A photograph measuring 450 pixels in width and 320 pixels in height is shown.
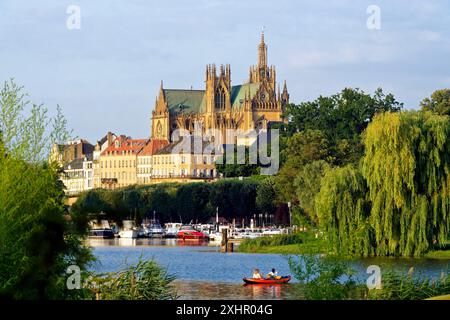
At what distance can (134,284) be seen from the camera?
109ft

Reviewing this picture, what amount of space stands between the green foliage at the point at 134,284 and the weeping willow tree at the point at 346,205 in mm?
19873

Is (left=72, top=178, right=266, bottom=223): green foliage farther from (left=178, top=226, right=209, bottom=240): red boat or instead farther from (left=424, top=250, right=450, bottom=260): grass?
(left=424, top=250, right=450, bottom=260): grass

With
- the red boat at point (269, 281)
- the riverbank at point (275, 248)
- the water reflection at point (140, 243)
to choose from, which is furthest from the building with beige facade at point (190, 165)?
the red boat at point (269, 281)

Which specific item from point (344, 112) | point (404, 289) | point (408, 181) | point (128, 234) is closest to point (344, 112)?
point (344, 112)

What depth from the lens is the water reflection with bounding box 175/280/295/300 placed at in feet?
146

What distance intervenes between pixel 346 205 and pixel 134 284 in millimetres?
25903

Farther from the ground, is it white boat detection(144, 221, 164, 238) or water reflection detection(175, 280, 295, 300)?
white boat detection(144, 221, 164, 238)

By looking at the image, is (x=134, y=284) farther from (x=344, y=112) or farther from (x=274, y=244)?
(x=344, y=112)

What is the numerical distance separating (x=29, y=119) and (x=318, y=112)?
100 meters

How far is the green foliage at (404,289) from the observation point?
111 feet

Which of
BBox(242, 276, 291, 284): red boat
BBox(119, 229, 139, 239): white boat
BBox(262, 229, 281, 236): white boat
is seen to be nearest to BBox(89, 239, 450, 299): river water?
BBox(242, 276, 291, 284): red boat

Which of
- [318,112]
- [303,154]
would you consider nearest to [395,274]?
[303,154]

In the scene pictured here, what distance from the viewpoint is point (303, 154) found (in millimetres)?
107500

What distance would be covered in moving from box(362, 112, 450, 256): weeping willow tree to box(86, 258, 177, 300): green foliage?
2165cm
